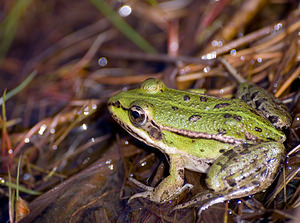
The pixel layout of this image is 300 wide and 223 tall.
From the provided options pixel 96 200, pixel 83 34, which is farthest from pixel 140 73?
pixel 96 200

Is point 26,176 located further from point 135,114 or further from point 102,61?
point 102,61

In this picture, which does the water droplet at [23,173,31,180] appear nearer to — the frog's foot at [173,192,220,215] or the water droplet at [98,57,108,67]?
the frog's foot at [173,192,220,215]

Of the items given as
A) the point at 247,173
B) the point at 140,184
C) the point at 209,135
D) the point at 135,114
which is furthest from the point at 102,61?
the point at 247,173

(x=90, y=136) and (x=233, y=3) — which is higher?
(x=233, y=3)

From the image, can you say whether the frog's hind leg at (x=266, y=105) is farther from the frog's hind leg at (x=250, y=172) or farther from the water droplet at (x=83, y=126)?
the water droplet at (x=83, y=126)

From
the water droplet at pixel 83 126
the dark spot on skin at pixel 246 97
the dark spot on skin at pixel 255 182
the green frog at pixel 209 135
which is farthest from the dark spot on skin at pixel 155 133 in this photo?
the water droplet at pixel 83 126

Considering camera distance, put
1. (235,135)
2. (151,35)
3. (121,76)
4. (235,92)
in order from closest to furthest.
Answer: (235,135), (235,92), (121,76), (151,35)

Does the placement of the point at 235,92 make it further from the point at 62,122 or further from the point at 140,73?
the point at 62,122

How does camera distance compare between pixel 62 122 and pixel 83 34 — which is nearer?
pixel 62 122
